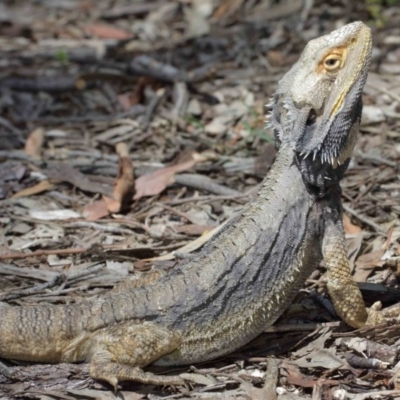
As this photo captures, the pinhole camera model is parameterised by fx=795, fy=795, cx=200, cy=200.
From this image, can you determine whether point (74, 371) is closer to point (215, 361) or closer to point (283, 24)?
point (215, 361)

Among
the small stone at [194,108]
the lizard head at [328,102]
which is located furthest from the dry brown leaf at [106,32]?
the lizard head at [328,102]

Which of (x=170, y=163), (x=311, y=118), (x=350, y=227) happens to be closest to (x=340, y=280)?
(x=311, y=118)

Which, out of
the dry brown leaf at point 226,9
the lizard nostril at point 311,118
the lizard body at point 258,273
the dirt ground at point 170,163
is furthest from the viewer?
the dry brown leaf at point 226,9

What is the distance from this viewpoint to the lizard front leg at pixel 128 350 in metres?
4.48

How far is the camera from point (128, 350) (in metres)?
4.55

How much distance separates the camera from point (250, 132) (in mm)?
7566

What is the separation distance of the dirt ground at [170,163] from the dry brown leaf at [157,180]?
0.02 meters

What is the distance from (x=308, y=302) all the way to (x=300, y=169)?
1.07 m

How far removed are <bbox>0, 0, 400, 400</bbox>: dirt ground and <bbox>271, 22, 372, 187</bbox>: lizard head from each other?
3.62ft

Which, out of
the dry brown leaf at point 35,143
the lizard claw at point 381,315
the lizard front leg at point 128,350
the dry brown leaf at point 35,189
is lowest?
the lizard front leg at point 128,350

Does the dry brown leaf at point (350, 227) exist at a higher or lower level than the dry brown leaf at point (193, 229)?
higher

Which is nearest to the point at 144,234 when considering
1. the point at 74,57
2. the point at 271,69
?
the point at 271,69

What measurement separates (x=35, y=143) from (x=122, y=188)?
Answer: 1.55 meters

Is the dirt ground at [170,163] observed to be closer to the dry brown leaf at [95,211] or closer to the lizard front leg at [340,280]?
the dry brown leaf at [95,211]
